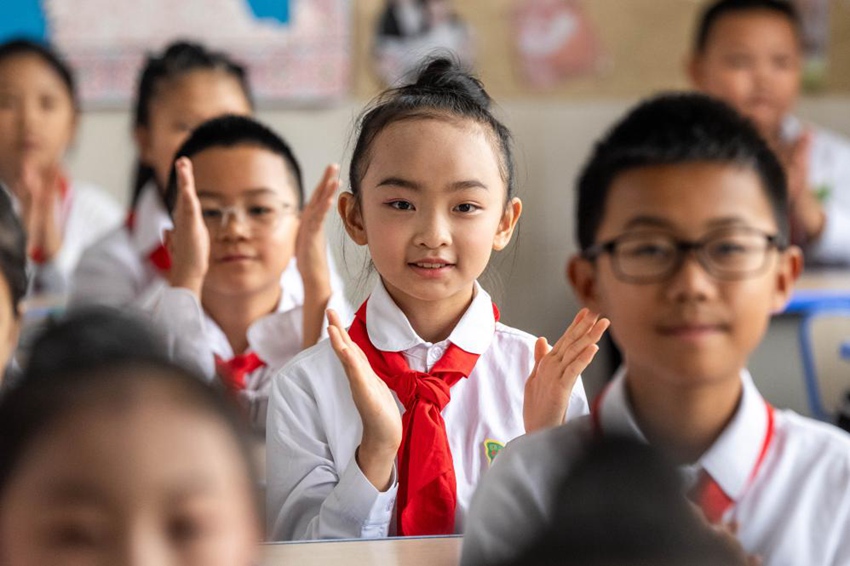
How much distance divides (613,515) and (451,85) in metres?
0.72

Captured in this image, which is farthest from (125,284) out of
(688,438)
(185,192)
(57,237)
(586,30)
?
(586,30)

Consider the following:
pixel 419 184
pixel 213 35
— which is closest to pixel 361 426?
pixel 419 184

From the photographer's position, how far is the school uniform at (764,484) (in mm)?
940

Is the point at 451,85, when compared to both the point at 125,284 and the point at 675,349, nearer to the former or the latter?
the point at 675,349

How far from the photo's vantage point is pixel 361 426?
1.24 metres

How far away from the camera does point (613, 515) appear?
0.69m

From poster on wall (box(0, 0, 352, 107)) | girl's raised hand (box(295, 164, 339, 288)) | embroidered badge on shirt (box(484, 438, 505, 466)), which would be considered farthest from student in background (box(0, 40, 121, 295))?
embroidered badge on shirt (box(484, 438, 505, 466))

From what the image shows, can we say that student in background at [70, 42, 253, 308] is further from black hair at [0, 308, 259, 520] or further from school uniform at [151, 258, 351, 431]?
black hair at [0, 308, 259, 520]

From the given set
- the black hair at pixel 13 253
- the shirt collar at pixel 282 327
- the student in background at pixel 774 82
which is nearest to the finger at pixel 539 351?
the shirt collar at pixel 282 327

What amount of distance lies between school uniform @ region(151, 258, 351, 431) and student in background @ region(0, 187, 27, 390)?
0.61 feet

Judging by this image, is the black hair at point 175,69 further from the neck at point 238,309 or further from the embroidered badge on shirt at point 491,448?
the embroidered badge on shirt at point 491,448

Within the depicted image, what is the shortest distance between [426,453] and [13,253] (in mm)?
740

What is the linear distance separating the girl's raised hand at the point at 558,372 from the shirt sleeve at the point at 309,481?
18cm

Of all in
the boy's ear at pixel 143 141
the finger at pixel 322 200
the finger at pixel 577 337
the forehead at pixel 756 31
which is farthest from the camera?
the forehead at pixel 756 31
